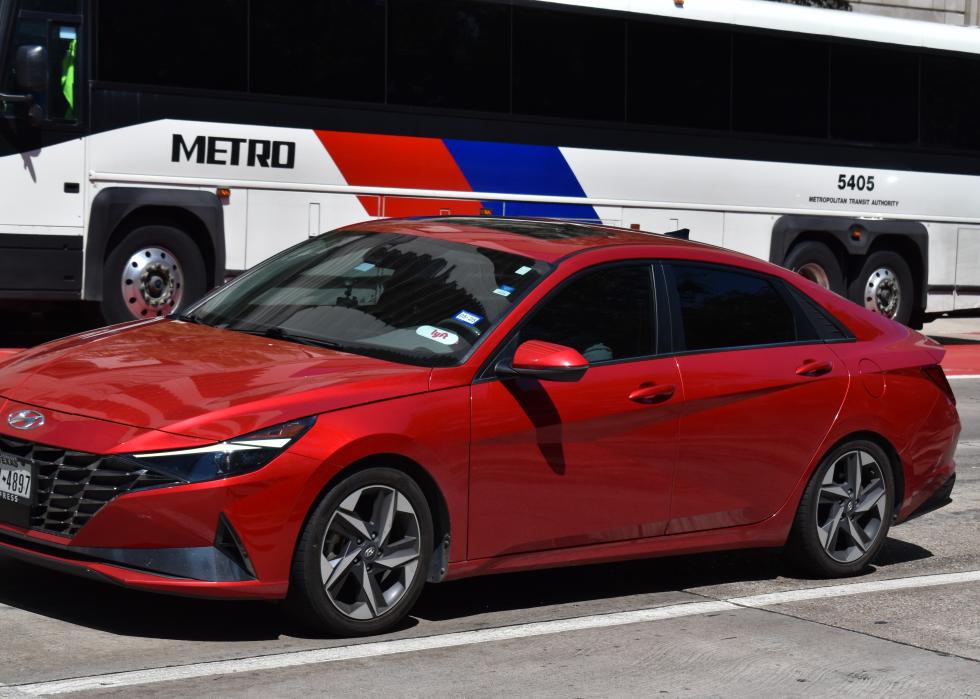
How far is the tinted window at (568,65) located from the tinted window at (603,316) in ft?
33.9

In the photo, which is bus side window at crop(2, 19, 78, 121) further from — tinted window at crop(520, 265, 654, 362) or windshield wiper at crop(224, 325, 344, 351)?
tinted window at crop(520, 265, 654, 362)

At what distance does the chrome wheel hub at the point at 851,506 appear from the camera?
7344 mm

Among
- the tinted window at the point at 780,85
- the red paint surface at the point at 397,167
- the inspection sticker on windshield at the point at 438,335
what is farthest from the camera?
the tinted window at the point at 780,85

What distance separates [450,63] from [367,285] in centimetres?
1012

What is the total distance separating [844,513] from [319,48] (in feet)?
31.5

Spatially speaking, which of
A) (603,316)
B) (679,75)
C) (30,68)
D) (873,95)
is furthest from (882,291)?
(603,316)

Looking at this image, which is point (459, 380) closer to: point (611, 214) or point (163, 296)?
point (163, 296)

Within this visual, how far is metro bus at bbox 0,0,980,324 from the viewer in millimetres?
14562

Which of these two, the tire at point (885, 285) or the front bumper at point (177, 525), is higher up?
the tire at point (885, 285)

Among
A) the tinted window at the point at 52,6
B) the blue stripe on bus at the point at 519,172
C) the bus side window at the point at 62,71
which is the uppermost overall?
the tinted window at the point at 52,6

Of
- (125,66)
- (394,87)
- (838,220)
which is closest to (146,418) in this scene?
(125,66)

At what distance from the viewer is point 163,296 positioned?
1522 centimetres

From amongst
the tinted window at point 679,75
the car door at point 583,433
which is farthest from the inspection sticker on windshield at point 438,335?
the tinted window at point 679,75

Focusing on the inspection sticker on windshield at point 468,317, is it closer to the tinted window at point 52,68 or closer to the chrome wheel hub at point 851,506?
the chrome wheel hub at point 851,506
